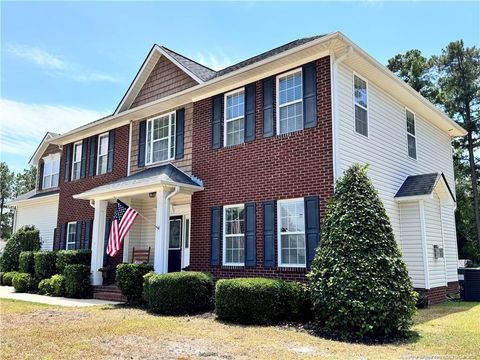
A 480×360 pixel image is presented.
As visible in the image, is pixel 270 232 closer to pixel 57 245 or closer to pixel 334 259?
pixel 334 259

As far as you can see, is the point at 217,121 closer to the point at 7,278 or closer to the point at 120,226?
the point at 120,226

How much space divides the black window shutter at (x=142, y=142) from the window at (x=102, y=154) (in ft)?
7.70

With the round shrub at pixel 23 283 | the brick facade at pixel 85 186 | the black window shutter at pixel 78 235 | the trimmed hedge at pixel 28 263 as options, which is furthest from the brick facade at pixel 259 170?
the trimmed hedge at pixel 28 263

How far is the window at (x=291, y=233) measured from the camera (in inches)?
415

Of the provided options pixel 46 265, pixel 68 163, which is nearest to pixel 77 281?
pixel 46 265

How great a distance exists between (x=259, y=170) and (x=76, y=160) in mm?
10656

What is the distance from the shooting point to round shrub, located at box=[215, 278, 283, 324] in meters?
8.99

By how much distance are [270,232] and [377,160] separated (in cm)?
371

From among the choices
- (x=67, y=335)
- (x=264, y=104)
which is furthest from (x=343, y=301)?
(x=264, y=104)

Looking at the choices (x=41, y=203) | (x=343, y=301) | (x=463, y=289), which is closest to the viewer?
(x=343, y=301)

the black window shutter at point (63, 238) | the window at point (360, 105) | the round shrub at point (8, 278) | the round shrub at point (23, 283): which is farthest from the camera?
the black window shutter at point (63, 238)

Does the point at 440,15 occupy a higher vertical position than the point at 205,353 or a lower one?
higher

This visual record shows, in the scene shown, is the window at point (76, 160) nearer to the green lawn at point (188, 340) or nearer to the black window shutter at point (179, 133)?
the black window shutter at point (179, 133)

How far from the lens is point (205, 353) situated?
6.36 metres
